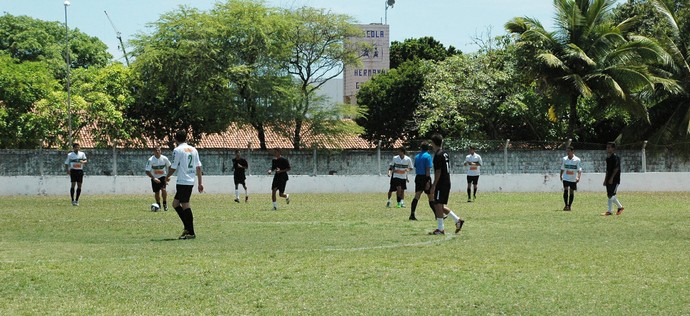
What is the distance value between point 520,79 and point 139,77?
20.2 m

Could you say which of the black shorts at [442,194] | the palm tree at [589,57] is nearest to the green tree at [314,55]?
the palm tree at [589,57]

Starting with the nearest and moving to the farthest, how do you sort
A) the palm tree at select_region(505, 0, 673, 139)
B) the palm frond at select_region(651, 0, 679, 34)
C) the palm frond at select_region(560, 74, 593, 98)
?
the palm frond at select_region(560, 74, 593, 98)
the palm tree at select_region(505, 0, 673, 139)
the palm frond at select_region(651, 0, 679, 34)

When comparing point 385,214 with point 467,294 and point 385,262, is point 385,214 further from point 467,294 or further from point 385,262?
point 467,294

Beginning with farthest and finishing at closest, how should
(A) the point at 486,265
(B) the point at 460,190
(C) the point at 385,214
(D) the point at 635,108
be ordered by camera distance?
(D) the point at 635,108, (B) the point at 460,190, (C) the point at 385,214, (A) the point at 486,265

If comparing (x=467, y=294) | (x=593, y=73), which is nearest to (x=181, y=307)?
(x=467, y=294)

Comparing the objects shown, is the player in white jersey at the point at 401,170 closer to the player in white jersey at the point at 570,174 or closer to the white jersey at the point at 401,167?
the white jersey at the point at 401,167

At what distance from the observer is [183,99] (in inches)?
1983

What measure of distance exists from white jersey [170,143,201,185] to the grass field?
1080 millimetres

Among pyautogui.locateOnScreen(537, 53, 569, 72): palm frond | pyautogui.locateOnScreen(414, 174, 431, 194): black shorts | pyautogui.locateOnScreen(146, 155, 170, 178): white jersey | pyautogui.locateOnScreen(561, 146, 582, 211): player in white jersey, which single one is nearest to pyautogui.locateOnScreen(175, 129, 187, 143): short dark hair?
pyautogui.locateOnScreen(414, 174, 431, 194): black shorts

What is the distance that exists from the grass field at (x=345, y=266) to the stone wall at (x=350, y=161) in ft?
52.8

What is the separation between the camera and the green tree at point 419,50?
2894 inches

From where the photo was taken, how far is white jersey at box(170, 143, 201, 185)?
15.9 metres

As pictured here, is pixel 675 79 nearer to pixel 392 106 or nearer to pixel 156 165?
pixel 392 106

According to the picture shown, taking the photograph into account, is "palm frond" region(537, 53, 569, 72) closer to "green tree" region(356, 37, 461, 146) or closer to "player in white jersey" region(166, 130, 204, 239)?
"green tree" region(356, 37, 461, 146)
